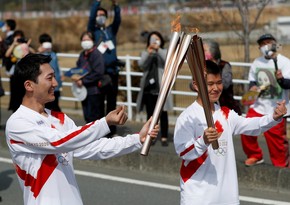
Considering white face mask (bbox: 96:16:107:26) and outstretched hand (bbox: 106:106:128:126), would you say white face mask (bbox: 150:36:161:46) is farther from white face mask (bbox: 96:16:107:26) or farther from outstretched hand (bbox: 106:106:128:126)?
outstretched hand (bbox: 106:106:128:126)

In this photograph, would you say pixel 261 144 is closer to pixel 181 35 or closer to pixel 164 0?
pixel 181 35

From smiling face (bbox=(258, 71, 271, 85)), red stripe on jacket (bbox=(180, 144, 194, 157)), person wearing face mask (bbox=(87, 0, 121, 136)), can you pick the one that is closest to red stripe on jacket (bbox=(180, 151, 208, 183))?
red stripe on jacket (bbox=(180, 144, 194, 157))

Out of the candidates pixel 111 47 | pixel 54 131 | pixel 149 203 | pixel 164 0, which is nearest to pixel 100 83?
pixel 111 47

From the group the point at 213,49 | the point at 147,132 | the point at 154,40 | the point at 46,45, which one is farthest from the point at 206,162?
the point at 46,45

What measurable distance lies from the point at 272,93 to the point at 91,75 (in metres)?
2.66

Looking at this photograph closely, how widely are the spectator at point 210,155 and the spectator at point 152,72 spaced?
14.2 feet

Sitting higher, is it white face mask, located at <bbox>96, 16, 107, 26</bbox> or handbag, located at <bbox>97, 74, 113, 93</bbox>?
white face mask, located at <bbox>96, 16, 107, 26</bbox>

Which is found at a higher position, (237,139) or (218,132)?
(218,132)

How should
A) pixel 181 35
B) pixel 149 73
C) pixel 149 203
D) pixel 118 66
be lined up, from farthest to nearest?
pixel 118 66, pixel 149 73, pixel 149 203, pixel 181 35

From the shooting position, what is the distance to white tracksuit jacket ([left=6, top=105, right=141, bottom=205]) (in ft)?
15.5

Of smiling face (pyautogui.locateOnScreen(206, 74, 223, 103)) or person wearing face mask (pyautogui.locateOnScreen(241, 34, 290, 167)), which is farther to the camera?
person wearing face mask (pyautogui.locateOnScreen(241, 34, 290, 167))

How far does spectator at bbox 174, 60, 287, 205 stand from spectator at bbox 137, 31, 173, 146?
4.32 meters

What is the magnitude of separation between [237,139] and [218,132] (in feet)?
18.2

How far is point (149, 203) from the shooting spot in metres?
8.09
